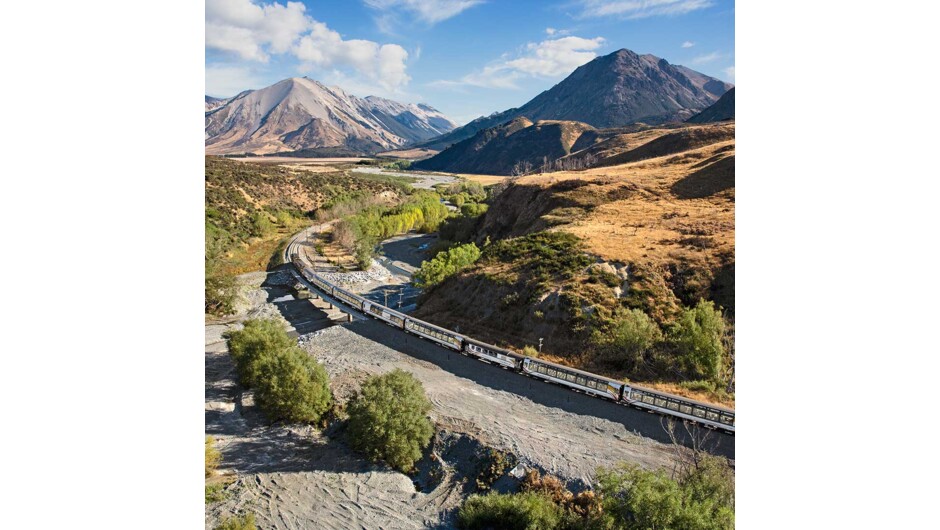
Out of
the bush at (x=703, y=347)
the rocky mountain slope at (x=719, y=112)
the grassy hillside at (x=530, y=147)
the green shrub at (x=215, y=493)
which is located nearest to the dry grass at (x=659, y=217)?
the bush at (x=703, y=347)

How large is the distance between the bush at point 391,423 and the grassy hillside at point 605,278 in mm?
8518

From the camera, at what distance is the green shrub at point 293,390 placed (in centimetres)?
1812

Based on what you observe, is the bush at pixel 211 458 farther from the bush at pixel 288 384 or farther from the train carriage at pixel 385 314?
the train carriage at pixel 385 314

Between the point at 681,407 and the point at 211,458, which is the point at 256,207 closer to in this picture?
the point at 211,458

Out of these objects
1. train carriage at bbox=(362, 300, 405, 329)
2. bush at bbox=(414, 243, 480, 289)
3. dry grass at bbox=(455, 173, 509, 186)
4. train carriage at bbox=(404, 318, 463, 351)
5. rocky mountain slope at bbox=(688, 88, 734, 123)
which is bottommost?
train carriage at bbox=(404, 318, 463, 351)

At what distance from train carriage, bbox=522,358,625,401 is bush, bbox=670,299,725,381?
3761 millimetres

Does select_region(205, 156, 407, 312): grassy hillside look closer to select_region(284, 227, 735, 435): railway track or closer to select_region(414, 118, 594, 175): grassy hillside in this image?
select_region(284, 227, 735, 435): railway track

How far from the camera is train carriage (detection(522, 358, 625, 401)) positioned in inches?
708

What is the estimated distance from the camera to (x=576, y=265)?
92.1 feet

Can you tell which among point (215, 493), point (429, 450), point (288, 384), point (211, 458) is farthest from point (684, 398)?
point (211, 458)

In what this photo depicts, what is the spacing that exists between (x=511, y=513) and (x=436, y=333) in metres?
12.6

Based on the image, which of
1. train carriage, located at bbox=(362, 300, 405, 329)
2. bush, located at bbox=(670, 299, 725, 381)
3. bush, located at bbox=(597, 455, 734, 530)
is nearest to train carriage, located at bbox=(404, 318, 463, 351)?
train carriage, located at bbox=(362, 300, 405, 329)

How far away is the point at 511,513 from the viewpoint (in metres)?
12.4

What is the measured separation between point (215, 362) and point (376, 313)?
862cm
